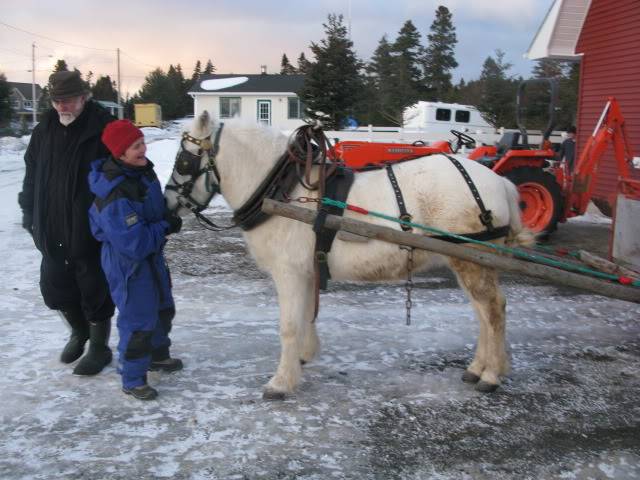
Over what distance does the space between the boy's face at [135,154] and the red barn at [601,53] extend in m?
9.51

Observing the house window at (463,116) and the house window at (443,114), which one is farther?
the house window at (463,116)

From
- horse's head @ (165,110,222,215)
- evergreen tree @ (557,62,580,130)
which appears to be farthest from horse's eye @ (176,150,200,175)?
evergreen tree @ (557,62,580,130)

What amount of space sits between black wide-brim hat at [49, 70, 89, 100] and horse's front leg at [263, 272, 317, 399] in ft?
6.15

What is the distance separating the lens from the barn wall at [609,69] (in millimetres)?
11117

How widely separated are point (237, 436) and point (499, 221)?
2.22 meters

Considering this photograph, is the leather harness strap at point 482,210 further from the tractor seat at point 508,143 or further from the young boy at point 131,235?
the tractor seat at point 508,143

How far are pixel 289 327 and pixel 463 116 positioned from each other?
1017 inches

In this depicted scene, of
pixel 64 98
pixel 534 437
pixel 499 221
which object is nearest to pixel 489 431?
pixel 534 437

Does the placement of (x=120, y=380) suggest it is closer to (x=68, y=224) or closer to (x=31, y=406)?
(x=31, y=406)

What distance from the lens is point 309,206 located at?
12.8 feet

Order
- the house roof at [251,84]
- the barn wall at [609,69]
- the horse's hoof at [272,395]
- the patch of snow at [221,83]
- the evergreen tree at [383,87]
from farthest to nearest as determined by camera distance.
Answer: the patch of snow at [221,83], the house roof at [251,84], the evergreen tree at [383,87], the barn wall at [609,69], the horse's hoof at [272,395]

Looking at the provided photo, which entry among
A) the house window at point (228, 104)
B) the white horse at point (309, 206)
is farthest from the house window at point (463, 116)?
the white horse at point (309, 206)

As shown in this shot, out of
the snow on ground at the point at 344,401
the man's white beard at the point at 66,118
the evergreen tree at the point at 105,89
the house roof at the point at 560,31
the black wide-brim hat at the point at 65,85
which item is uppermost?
the evergreen tree at the point at 105,89

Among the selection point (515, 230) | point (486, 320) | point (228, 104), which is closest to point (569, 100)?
point (515, 230)
